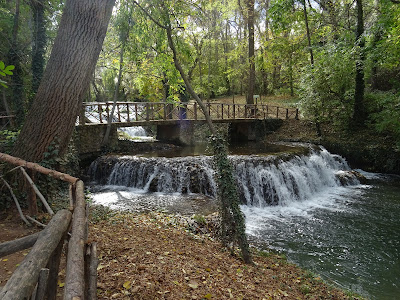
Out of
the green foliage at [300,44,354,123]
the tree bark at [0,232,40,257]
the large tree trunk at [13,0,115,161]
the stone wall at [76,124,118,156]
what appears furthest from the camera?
the green foliage at [300,44,354,123]

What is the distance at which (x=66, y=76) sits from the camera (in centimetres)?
406

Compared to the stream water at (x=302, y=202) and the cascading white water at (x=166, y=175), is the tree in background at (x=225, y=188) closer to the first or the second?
the stream water at (x=302, y=202)

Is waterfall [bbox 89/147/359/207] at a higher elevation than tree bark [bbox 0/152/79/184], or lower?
lower

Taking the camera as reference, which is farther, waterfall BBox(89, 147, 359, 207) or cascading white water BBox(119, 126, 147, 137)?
cascading white water BBox(119, 126, 147, 137)

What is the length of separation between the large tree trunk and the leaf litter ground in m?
1.89

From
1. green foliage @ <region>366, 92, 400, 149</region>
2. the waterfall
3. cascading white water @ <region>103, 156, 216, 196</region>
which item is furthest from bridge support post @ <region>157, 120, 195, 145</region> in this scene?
green foliage @ <region>366, 92, 400, 149</region>

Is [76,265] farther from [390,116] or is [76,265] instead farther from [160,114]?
[160,114]

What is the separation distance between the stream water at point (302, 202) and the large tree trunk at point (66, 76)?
4.34 metres

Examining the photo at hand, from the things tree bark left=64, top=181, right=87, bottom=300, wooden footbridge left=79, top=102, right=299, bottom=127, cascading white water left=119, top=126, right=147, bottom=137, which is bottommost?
tree bark left=64, top=181, right=87, bottom=300

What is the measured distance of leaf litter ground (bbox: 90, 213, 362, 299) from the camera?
2971mm

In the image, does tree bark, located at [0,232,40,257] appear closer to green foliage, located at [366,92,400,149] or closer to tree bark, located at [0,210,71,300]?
tree bark, located at [0,210,71,300]

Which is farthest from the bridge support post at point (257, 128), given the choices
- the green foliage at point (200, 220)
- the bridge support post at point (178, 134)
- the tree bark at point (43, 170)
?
the tree bark at point (43, 170)

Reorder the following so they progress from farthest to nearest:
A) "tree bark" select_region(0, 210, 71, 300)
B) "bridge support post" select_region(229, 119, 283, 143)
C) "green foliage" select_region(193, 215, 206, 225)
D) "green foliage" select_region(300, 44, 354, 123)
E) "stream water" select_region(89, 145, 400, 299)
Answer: "bridge support post" select_region(229, 119, 283, 143)
"green foliage" select_region(300, 44, 354, 123)
"green foliage" select_region(193, 215, 206, 225)
"stream water" select_region(89, 145, 400, 299)
"tree bark" select_region(0, 210, 71, 300)

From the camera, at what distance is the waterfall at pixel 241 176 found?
9.89 meters
